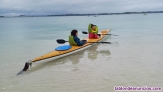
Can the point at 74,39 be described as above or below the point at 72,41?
above

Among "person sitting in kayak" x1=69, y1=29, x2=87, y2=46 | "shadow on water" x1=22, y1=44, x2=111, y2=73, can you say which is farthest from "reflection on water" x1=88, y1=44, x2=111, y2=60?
"person sitting in kayak" x1=69, y1=29, x2=87, y2=46

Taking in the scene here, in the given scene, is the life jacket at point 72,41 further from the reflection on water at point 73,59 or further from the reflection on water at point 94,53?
the reflection on water at point 94,53

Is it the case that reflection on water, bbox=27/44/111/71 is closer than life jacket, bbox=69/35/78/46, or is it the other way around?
reflection on water, bbox=27/44/111/71

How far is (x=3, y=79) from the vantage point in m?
5.92

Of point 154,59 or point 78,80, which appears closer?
point 78,80

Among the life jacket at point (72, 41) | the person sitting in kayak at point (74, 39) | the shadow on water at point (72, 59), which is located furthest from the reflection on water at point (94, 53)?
the life jacket at point (72, 41)

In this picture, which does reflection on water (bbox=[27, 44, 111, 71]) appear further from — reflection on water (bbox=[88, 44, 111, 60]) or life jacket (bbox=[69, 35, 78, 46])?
life jacket (bbox=[69, 35, 78, 46])

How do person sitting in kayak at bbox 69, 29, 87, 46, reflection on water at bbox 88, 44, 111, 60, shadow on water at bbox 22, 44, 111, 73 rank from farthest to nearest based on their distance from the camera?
1. person sitting in kayak at bbox 69, 29, 87, 46
2. reflection on water at bbox 88, 44, 111, 60
3. shadow on water at bbox 22, 44, 111, 73

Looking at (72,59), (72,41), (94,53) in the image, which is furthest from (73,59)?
(94,53)

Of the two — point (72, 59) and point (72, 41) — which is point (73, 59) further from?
point (72, 41)

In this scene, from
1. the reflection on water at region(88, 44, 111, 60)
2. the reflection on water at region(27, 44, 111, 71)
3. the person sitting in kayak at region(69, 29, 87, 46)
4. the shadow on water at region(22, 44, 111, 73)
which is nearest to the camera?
the shadow on water at region(22, 44, 111, 73)

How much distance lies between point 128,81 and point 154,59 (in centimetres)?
271

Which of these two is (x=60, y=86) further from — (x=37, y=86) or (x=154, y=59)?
(x=154, y=59)

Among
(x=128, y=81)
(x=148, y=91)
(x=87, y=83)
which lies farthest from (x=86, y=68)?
(x=148, y=91)
